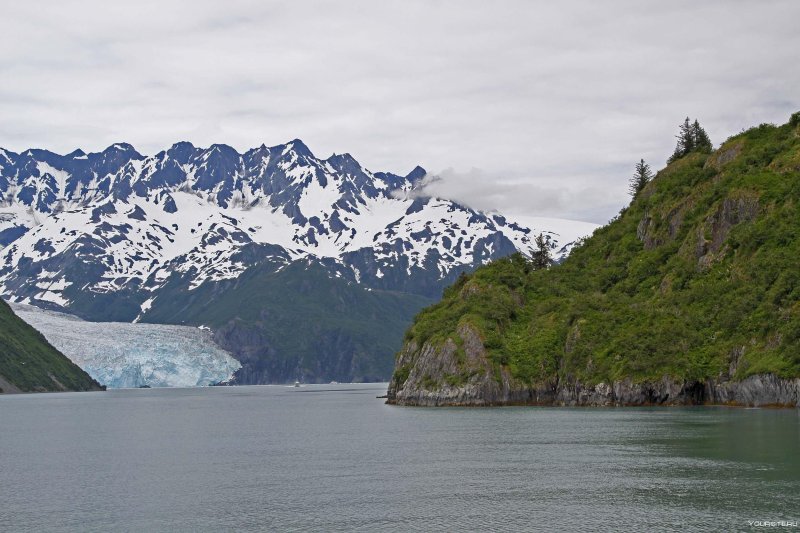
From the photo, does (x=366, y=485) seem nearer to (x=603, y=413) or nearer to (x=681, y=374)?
(x=603, y=413)

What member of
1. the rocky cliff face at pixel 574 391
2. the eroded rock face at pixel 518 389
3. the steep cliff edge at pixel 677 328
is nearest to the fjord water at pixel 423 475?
the rocky cliff face at pixel 574 391

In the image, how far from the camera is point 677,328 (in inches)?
6368

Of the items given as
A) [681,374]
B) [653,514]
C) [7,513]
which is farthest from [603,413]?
[7,513]

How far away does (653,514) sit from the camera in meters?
62.0

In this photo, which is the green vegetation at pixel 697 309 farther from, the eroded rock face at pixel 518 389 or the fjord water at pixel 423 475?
the fjord water at pixel 423 475

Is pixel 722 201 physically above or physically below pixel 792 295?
above

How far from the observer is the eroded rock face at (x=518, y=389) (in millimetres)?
152250

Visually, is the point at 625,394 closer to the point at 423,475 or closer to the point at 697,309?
the point at 697,309

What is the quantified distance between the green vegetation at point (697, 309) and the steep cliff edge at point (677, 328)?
0.24m

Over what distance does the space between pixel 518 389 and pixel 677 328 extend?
33227mm

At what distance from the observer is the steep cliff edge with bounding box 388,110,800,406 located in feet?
493

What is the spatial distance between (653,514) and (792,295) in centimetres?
9682

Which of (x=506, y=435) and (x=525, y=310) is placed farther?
(x=525, y=310)

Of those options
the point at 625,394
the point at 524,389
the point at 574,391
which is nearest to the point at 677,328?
the point at 625,394
